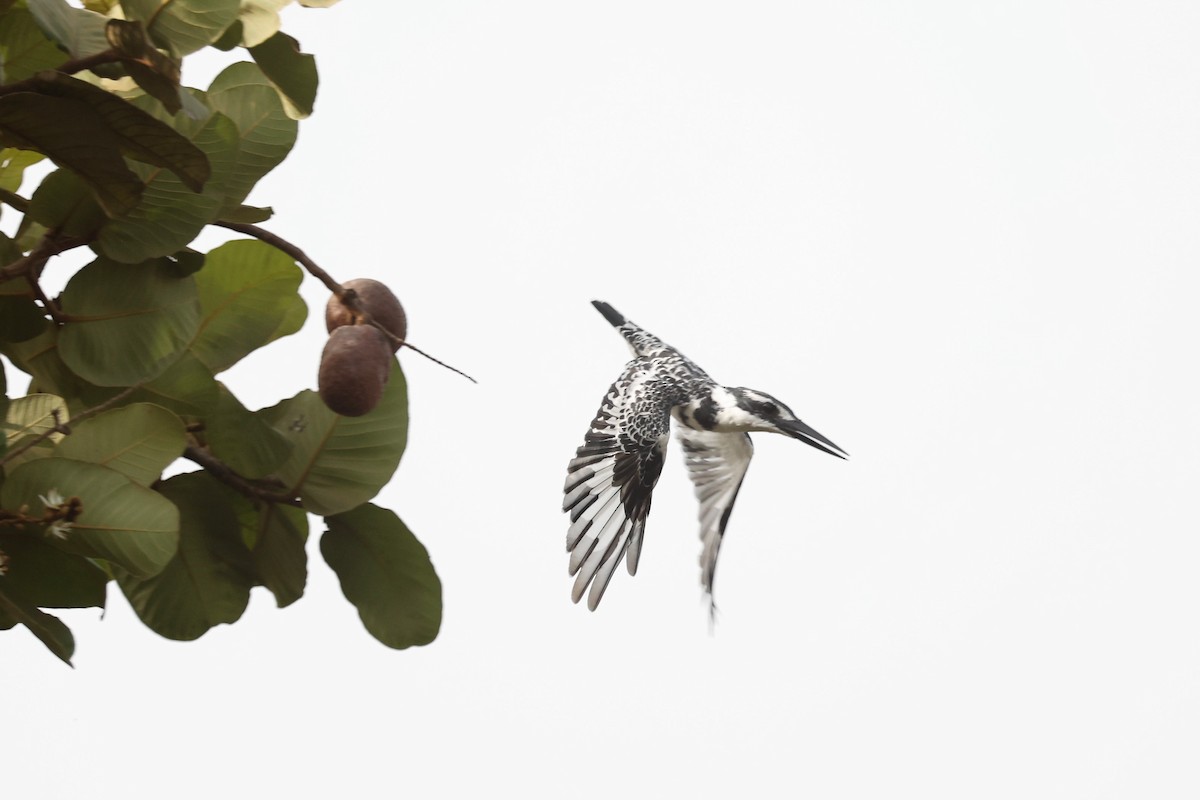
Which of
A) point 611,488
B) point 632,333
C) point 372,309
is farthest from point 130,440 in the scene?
point 632,333

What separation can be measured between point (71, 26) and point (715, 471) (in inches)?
105

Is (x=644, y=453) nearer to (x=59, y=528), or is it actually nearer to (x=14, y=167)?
(x=14, y=167)

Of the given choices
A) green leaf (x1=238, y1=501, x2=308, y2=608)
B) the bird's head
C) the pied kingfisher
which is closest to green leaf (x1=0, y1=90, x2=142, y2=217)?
green leaf (x1=238, y1=501, x2=308, y2=608)

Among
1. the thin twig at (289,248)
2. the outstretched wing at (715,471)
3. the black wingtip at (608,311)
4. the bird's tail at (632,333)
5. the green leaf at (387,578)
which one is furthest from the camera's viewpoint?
the black wingtip at (608,311)

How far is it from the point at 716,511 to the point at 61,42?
263cm

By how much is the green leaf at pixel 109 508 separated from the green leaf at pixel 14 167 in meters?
0.25

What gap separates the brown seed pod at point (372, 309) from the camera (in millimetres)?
751

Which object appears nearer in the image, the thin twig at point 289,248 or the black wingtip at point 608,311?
the thin twig at point 289,248

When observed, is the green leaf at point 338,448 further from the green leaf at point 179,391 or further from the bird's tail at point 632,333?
the bird's tail at point 632,333

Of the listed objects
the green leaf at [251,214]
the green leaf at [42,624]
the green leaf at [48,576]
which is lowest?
the green leaf at [42,624]

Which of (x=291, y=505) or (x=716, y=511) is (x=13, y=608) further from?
(x=716, y=511)

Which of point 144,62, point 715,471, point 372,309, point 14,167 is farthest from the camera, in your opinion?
point 715,471

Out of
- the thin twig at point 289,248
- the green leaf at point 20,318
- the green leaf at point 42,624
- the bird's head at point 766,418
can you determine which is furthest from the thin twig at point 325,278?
the bird's head at point 766,418

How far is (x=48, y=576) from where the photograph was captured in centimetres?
75
